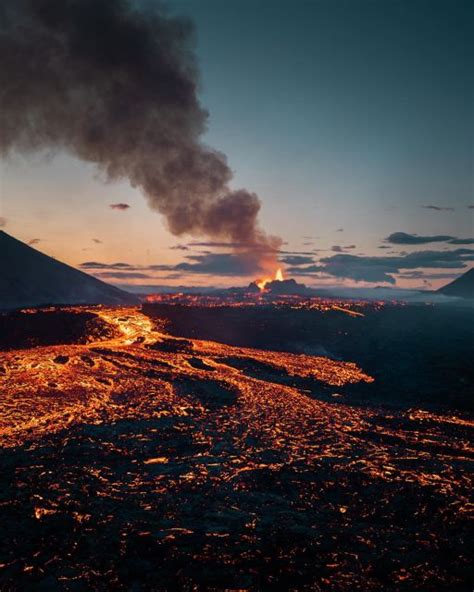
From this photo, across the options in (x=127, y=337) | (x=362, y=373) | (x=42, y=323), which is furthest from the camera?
(x=42, y=323)

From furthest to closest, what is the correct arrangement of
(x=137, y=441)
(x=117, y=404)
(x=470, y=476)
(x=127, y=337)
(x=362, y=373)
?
1. (x=127, y=337)
2. (x=362, y=373)
3. (x=117, y=404)
4. (x=137, y=441)
5. (x=470, y=476)

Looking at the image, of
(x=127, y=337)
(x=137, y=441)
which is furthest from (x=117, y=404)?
(x=127, y=337)

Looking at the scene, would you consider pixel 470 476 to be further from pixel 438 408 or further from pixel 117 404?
pixel 117 404

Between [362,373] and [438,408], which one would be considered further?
[362,373]

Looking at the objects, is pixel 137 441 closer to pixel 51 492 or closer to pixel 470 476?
pixel 51 492

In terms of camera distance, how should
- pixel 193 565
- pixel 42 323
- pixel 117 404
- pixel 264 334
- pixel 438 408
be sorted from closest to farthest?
1. pixel 193 565
2. pixel 117 404
3. pixel 438 408
4. pixel 42 323
5. pixel 264 334

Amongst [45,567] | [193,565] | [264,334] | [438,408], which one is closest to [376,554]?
[193,565]
